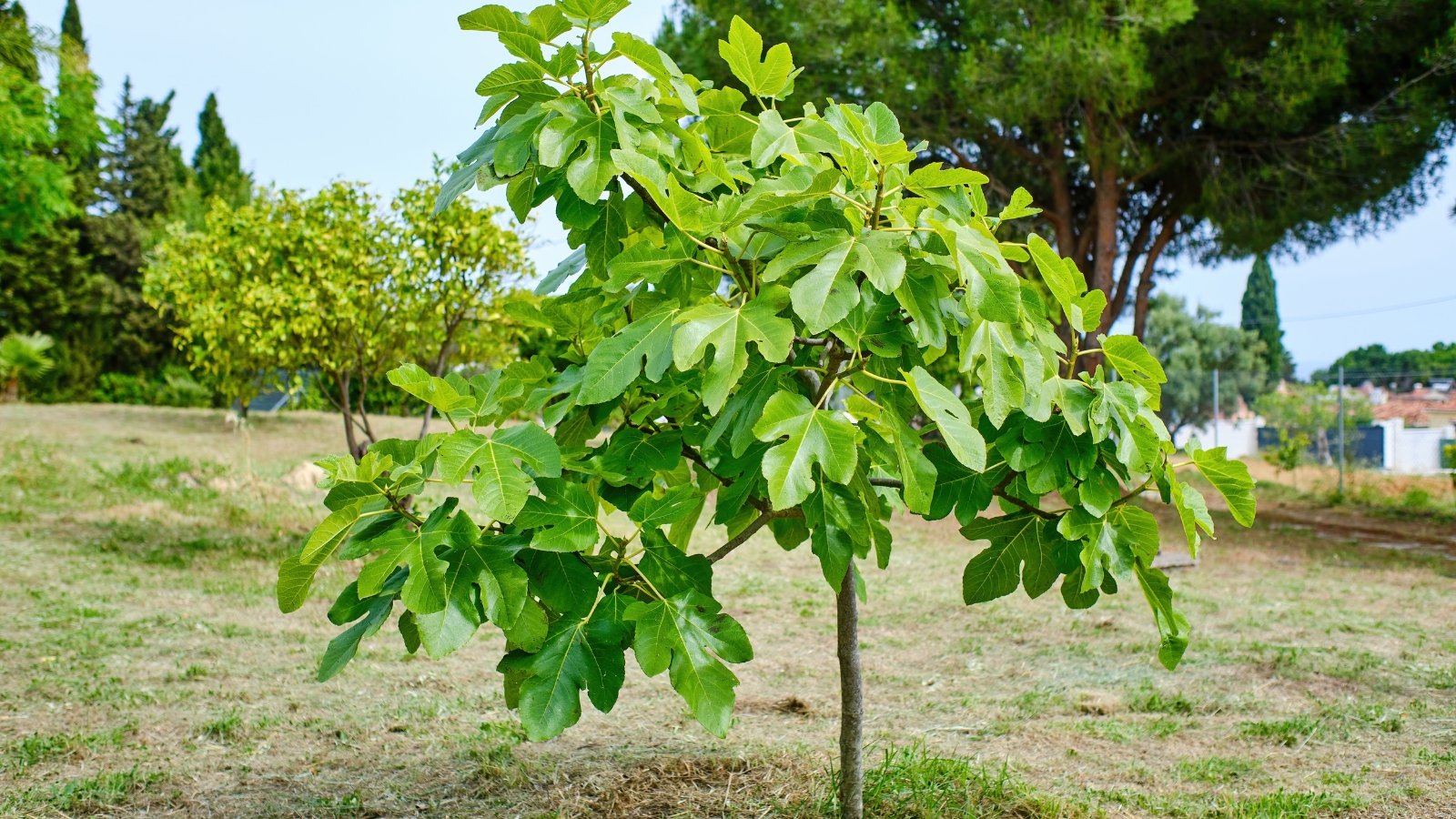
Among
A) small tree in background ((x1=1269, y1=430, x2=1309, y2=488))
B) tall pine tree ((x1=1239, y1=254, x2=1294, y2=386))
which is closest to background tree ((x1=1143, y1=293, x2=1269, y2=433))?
tall pine tree ((x1=1239, y1=254, x2=1294, y2=386))

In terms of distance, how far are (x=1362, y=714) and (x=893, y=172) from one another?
3482 mm

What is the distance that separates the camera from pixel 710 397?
1.52 meters

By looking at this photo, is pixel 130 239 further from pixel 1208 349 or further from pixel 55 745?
pixel 1208 349

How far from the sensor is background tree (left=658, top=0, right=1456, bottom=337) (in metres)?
10.0

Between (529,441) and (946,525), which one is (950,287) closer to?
(529,441)

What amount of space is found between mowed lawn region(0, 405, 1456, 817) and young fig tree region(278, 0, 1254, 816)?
114 centimetres

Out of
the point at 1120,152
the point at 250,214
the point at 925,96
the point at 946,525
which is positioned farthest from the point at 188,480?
the point at 1120,152

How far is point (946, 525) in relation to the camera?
10734mm

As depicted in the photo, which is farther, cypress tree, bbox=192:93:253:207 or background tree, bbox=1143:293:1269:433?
background tree, bbox=1143:293:1269:433

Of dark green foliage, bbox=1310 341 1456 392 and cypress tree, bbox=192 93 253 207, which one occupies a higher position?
cypress tree, bbox=192 93 253 207

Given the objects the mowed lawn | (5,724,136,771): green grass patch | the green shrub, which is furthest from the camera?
the green shrub

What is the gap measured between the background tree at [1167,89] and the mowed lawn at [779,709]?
5093 mm

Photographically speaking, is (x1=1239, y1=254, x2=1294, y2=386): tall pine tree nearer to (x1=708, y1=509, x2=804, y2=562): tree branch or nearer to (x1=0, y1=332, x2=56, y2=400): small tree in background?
(x1=0, y1=332, x2=56, y2=400): small tree in background

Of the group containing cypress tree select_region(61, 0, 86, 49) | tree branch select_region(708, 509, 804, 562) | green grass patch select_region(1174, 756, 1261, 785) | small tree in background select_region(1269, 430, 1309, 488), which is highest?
cypress tree select_region(61, 0, 86, 49)
